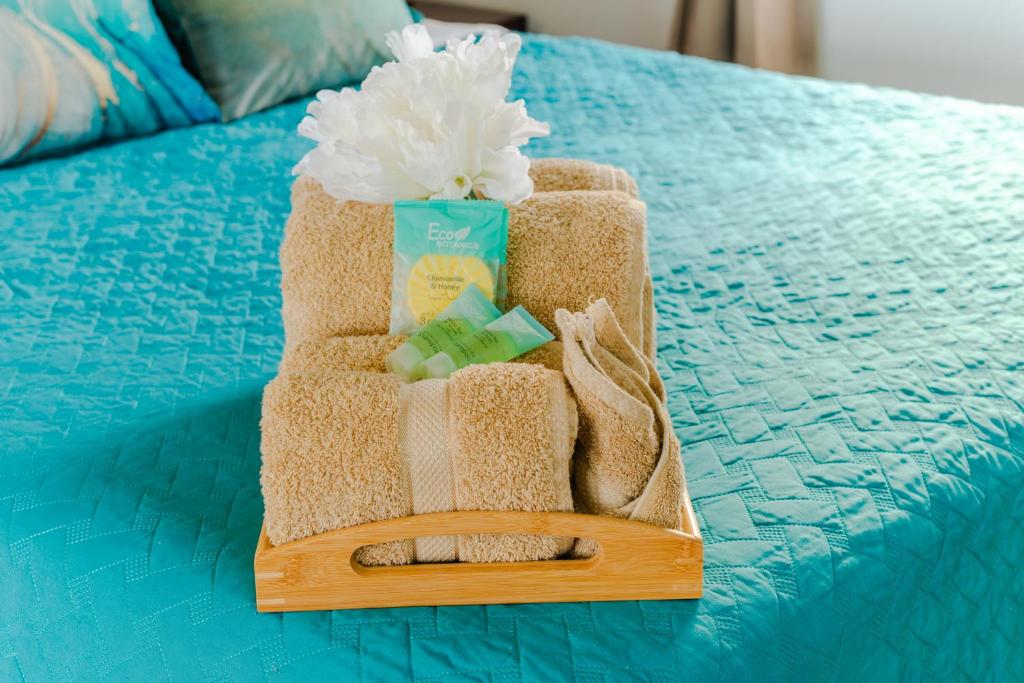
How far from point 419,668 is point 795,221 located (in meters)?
1.07

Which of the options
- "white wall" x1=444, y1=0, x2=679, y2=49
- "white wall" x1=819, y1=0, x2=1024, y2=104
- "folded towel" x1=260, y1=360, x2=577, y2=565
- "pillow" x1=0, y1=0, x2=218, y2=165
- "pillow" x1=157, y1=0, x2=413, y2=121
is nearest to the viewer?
"folded towel" x1=260, y1=360, x2=577, y2=565

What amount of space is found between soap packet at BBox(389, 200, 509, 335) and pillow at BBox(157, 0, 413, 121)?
133 centimetres

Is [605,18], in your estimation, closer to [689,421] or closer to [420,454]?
[689,421]

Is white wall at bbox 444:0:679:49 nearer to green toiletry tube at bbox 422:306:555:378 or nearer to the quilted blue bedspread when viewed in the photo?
the quilted blue bedspread

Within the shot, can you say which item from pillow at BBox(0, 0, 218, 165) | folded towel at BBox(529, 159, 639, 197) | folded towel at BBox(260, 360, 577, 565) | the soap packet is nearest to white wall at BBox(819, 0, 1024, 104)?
pillow at BBox(0, 0, 218, 165)

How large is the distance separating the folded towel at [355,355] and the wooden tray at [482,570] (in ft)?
0.59

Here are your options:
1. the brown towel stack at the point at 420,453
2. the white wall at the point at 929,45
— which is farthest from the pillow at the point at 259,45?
the white wall at the point at 929,45

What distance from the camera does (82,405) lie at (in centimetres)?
120

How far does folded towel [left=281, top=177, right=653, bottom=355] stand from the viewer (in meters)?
1.00

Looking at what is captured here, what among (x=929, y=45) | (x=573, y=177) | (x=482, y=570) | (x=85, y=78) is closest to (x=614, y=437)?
(x=482, y=570)

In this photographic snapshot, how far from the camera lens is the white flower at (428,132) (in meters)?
0.97

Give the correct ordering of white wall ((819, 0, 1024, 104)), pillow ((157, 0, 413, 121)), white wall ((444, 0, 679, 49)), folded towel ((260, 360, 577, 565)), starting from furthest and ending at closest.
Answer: white wall ((444, 0, 679, 49))
white wall ((819, 0, 1024, 104))
pillow ((157, 0, 413, 121))
folded towel ((260, 360, 577, 565))

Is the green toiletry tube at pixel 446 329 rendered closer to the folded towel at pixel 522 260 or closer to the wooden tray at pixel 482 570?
the folded towel at pixel 522 260

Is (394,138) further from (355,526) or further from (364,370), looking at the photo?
(355,526)
